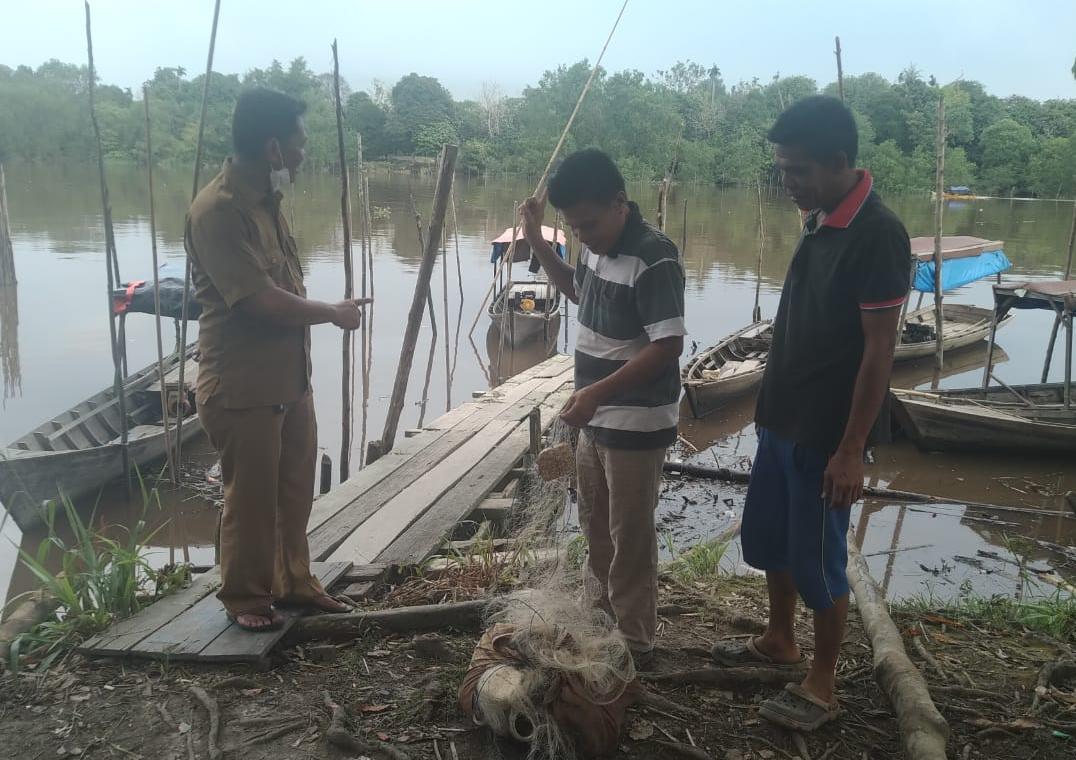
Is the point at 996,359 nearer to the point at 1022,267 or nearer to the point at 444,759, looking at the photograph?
the point at 1022,267

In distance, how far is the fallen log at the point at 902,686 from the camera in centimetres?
187

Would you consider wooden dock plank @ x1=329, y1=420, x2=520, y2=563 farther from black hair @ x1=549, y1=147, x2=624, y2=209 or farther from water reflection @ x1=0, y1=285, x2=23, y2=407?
water reflection @ x1=0, y1=285, x2=23, y2=407

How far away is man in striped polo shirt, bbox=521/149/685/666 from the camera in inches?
80.5

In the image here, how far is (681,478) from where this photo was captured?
6.69 m

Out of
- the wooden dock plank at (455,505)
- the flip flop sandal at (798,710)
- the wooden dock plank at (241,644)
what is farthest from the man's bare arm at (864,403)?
the wooden dock plank at (455,505)

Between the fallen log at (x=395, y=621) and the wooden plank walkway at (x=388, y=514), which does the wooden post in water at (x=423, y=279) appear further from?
the fallen log at (x=395, y=621)

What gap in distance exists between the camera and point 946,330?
12516 mm

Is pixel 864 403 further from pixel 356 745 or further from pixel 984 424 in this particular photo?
pixel 984 424

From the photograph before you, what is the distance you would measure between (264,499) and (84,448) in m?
4.32

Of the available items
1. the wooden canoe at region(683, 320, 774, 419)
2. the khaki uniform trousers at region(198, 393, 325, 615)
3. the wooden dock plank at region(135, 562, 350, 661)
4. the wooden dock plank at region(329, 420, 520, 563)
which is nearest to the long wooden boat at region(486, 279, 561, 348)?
the wooden canoe at region(683, 320, 774, 419)

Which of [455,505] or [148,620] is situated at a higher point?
[148,620]

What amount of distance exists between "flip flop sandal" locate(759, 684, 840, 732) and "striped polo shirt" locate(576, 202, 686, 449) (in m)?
0.76

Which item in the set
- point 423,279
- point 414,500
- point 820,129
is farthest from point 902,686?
point 423,279

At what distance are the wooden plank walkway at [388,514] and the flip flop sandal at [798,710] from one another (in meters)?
1.49
